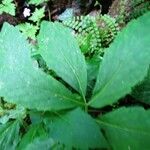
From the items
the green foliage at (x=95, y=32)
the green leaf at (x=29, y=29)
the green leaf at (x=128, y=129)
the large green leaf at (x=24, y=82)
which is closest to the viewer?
the green leaf at (x=128, y=129)

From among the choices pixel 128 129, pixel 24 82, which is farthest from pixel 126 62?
pixel 24 82

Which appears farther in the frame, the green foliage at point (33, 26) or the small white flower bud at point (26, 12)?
the small white flower bud at point (26, 12)

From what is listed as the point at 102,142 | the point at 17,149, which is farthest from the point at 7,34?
the point at 102,142

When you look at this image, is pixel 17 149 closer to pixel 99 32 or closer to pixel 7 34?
pixel 7 34

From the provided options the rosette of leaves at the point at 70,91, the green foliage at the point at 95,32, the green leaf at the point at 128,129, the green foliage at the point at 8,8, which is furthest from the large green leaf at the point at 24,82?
the green foliage at the point at 8,8

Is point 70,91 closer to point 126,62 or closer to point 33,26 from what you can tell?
point 126,62

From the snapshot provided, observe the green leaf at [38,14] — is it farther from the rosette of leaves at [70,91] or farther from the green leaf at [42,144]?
the green leaf at [42,144]

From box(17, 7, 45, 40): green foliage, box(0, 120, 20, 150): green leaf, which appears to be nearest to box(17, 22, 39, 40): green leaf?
box(17, 7, 45, 40): green foliage
